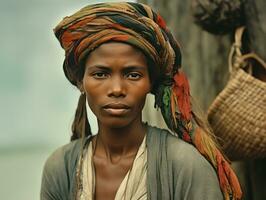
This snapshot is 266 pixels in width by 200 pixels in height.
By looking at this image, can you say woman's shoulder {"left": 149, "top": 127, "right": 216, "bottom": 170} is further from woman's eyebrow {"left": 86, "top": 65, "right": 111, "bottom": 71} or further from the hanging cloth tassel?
woman's eyebrow {"left": 86, "top": 65, "right": 111, "bottom": 71}

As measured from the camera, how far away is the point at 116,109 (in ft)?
12.9

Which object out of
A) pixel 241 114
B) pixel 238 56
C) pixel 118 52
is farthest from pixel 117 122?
pixel 238 56

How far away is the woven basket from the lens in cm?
464

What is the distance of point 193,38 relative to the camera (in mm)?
5570

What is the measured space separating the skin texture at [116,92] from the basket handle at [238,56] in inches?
33.4

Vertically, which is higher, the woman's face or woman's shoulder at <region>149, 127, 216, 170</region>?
the woman's face

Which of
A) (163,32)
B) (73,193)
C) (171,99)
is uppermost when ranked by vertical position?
(163,32)

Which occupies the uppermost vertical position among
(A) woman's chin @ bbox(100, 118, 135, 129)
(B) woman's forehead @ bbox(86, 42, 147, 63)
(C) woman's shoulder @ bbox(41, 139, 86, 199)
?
(B) woman's forehead @ bbox(86, 42, 147, 63)

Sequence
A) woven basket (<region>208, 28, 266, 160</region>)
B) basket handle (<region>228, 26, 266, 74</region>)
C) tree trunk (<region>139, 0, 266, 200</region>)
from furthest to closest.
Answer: tree trunk (<region>139, 0, 266, 200</region>) < basket handle (<region>228, 26, 266, 74</region>) < woven basket (<region>208, 28, 266, 160</region>)

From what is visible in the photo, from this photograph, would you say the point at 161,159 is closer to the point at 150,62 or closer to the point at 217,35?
the point at 150,62

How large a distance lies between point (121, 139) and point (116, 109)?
0.25 meters

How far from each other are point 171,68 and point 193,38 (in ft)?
4.82

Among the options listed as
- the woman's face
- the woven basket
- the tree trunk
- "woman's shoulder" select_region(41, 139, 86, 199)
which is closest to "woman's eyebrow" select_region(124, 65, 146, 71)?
the woman's face

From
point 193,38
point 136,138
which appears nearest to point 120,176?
point 136,138
